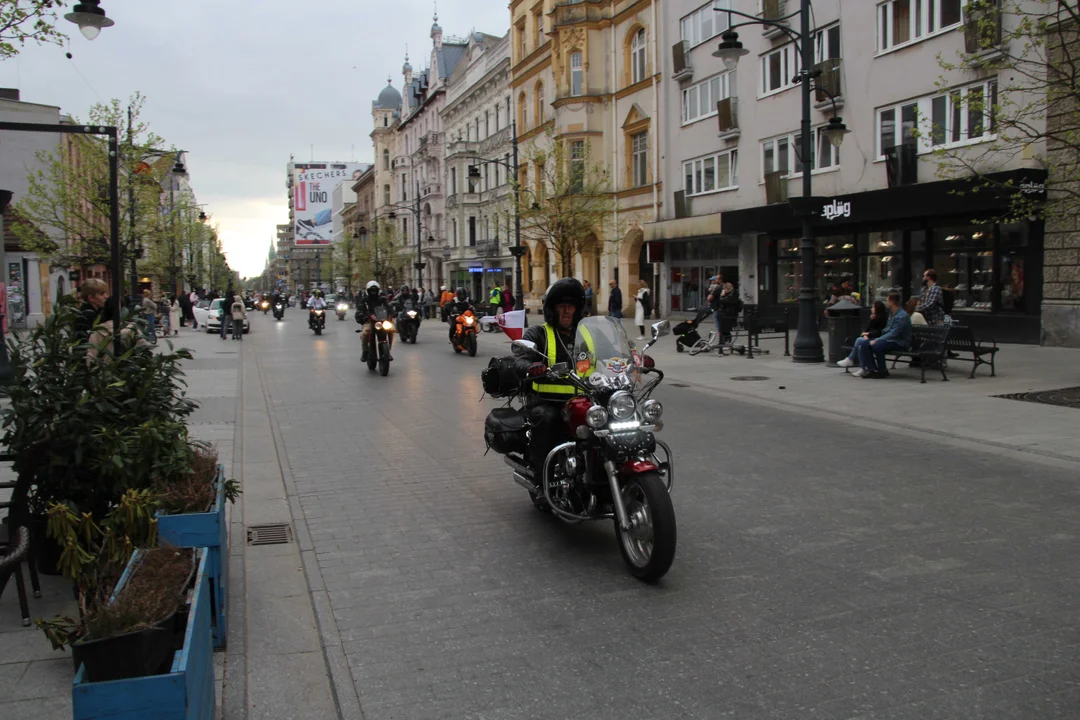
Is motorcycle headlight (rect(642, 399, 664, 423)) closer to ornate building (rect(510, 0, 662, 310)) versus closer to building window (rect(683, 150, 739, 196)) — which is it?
building window (rect(683, 150, 739, 196))

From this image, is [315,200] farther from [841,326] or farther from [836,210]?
[841,326]

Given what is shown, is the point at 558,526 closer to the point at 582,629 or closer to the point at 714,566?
the point at 714,566

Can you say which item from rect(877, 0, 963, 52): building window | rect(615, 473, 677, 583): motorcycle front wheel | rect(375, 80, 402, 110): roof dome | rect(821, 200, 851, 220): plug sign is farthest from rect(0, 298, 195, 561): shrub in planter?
rect(375, 80, 402, 110): roof dome

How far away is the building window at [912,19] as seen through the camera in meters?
20.4

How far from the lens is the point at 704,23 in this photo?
30672mm

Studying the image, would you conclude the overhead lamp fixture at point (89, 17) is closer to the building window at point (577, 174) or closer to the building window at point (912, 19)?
the building window at point (912, 19)

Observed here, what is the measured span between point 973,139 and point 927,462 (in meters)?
14.4

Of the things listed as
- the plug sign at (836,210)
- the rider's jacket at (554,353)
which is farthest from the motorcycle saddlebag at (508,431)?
the plug sign at (836,210)

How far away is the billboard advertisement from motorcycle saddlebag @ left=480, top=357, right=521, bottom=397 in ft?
406

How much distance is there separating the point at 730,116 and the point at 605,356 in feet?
83.3

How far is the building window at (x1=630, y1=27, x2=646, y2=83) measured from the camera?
35.2 m

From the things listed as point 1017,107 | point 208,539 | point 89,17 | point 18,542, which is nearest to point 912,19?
point 1017,107

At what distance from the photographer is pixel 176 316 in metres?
36.9

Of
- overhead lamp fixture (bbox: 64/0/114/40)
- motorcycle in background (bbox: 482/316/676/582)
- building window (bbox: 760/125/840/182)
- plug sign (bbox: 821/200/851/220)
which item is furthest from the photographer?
building window (bbox: 760/125/840/182)
